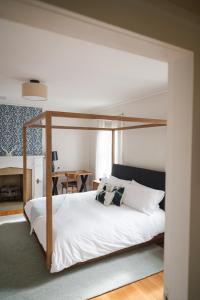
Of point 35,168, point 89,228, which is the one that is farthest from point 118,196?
point 35,168

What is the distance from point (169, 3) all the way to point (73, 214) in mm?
2562

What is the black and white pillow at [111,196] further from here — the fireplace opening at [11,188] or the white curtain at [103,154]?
the fireplace opening at [11,188]

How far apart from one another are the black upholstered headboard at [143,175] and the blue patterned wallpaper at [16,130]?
84.3 inches

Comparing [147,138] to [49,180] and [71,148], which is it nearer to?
[49,180]

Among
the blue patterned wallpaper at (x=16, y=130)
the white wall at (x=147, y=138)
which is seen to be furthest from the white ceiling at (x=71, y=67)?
the blue patterned wallpaper at (x=16, y=130)

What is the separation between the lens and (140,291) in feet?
7.02

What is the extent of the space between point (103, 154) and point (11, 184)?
2512mm

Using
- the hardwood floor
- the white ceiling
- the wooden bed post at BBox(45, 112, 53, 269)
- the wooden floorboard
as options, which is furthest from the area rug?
the white ceiling

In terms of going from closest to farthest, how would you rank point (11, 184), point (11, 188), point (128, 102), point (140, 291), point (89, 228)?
point (140, 291), point (89, 228), point (128, 102), point (11, 188), point (11, 184)

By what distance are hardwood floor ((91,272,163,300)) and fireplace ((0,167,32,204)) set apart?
367cm

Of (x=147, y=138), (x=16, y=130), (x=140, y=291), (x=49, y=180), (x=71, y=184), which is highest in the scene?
(x=16, y=130)

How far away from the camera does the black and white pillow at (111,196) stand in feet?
11.0

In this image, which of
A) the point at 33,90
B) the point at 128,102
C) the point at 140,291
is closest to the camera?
the point at 140,291

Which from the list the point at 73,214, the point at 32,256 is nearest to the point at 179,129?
the point at 73,214
